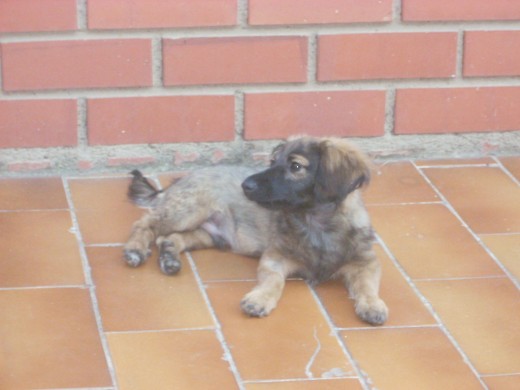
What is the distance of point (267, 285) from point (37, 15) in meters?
1.71

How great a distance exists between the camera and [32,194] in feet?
18.0

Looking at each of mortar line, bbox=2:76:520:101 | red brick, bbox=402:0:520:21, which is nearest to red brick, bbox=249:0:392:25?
red brick, bbox=402:0:520:21

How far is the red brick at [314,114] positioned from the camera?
5.74 m

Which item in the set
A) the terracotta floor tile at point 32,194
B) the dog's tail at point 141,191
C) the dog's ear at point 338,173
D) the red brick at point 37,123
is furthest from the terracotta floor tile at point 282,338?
the red brick at point 37,123

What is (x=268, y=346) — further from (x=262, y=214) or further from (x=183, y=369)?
(x=262, y=214)

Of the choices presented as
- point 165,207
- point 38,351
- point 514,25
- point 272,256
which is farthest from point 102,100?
point 514,25

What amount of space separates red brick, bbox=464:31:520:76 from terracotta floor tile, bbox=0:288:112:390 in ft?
7.69

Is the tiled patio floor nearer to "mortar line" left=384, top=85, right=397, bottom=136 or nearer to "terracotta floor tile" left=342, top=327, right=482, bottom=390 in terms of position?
"terracotta floor tile" left=342, top=327, right=482, bottom=390

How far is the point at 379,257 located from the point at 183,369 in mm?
1244

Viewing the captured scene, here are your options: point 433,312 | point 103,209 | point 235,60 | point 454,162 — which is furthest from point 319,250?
point 454,162

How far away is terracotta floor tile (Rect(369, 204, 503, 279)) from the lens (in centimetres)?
499

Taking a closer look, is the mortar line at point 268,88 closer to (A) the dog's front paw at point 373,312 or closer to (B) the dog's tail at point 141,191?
(B) the dog's tail at point 141,191

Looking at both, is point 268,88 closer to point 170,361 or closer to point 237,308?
point 237,308

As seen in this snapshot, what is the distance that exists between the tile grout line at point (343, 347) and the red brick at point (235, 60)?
1.28 metres
